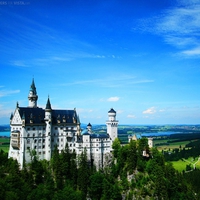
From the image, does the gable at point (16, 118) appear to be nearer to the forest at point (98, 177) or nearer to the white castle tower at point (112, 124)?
the forest at point (98, 177)

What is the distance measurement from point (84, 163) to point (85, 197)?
31.4ft

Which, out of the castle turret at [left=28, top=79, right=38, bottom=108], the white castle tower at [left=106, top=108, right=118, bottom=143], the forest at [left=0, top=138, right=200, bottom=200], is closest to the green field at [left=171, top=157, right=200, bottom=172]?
the forest at [left=0, top=138, right=200, bottom=200]

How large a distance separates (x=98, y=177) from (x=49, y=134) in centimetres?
2088

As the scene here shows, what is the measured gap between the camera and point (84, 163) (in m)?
76.2

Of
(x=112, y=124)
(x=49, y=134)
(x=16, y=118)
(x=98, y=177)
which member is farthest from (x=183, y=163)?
(x=16, y=118)

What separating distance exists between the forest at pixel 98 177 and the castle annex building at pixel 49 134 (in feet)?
8.95

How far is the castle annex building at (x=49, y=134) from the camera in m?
78.2

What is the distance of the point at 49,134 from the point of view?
268 feet

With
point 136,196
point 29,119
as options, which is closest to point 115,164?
point 136,196

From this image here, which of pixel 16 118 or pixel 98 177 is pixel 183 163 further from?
pixel 16 118

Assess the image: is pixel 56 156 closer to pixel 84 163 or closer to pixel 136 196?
pixel 84 163

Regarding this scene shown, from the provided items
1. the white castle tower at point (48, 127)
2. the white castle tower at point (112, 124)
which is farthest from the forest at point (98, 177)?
the white castle tower at point (112, 124)

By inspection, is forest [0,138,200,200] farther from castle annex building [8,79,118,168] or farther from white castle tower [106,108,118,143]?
white castle tower [106,108,118,143]

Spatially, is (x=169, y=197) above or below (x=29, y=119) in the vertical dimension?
below
